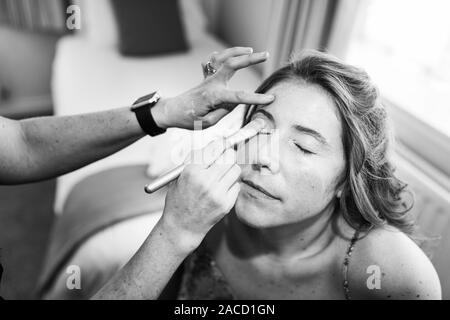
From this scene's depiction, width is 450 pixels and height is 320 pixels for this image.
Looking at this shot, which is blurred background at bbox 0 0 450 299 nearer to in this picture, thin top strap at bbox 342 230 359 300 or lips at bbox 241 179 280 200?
thin top strap at bbox 342 230 359 300

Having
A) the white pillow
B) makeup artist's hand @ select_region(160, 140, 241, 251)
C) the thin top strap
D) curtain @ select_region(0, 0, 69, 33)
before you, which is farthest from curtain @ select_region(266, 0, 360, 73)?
curtain @ select_region(0, 0, 69, 33)

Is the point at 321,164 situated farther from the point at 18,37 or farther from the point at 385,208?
the point at 18,37

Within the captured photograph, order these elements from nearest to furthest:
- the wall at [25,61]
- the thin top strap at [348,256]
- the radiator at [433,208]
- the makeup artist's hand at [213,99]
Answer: the makeup artist's hand at [213,99], the thin top strap at [348,256], the radiator at [433,208], the wall at [25,61]

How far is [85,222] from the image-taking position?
118cm

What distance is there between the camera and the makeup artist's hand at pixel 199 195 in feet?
2.04

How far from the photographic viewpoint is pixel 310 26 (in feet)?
5.16

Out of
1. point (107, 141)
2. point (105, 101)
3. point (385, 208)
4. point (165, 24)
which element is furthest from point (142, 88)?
point (385, 208)

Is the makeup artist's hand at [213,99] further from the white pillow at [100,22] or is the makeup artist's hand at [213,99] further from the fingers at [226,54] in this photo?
the white pillow at [100,22]

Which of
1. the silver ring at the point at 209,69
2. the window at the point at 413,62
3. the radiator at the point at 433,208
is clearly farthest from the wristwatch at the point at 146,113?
the window at the point at 413,62

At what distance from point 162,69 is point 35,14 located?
3.44 feet

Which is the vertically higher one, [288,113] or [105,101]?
[288,113]

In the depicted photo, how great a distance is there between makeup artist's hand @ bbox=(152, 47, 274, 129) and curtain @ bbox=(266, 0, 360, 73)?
0.87m

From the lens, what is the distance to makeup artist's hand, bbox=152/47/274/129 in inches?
29.2
